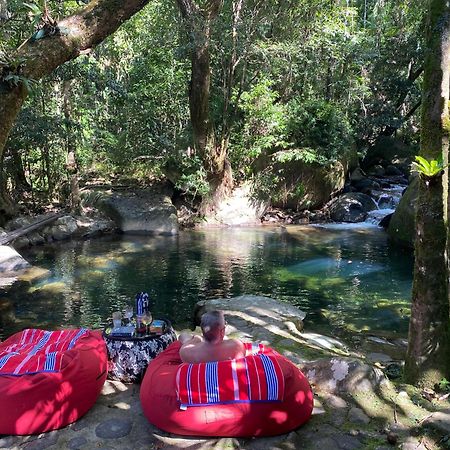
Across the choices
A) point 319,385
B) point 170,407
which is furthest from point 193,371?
point 319,385

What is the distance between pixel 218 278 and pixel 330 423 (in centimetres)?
665

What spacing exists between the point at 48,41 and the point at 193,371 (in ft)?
10.1

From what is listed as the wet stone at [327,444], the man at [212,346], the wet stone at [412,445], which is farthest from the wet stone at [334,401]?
the man at [212,346]

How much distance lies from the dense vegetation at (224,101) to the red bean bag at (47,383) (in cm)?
1121

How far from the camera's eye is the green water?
775 cm

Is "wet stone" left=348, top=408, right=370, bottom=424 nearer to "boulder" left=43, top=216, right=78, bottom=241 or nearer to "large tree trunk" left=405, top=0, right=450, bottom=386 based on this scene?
"large tree trunk" left=405, top=0, right=450, bottom=386

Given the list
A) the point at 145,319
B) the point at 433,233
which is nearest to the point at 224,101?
the point at 145,319

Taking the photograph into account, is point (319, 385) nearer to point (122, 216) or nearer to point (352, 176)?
point (122, 216)

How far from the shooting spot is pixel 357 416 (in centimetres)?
347

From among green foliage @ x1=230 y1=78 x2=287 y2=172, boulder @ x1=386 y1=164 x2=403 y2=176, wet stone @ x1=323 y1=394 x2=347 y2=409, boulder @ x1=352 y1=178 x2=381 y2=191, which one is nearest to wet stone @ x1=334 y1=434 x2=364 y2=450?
wet stone @ x1=323 y1=394 x2=347 y2=409

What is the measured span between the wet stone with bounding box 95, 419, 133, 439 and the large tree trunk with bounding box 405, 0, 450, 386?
8.11 ft

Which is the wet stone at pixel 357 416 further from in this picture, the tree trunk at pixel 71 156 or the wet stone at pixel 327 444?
the tree trunk at pixel 71 156

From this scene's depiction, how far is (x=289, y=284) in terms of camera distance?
9.59 metres

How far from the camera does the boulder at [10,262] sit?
390 inches
